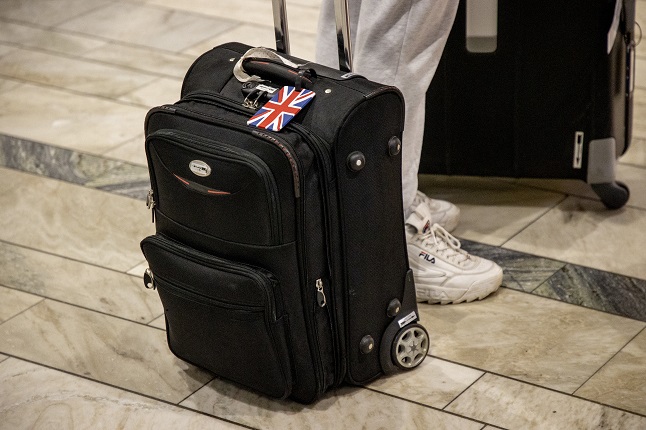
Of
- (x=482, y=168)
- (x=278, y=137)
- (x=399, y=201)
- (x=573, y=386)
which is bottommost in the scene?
(x=573, y=386)

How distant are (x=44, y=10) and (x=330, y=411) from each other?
2.43 m

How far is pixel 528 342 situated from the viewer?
1.83 meters

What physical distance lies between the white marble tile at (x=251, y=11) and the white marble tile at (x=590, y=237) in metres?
1.35

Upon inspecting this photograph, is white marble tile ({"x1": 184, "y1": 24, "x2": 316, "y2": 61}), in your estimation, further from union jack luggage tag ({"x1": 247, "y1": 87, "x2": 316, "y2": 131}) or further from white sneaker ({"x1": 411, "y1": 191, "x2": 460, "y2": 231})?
union jack luggage tag ({"x1": 247, "y1": 87, "x2": 316, "y2": 131})

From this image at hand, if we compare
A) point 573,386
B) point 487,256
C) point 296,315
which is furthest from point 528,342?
point 296,315

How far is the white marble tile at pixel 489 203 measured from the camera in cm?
220

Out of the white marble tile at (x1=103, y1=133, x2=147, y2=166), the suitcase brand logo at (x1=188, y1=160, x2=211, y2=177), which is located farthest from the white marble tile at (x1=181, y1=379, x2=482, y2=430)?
the white marble tile at (x1=103, y1=133, x2=147, y2=166)

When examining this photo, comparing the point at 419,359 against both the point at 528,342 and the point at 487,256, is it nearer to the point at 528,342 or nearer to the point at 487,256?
the point at 528,342

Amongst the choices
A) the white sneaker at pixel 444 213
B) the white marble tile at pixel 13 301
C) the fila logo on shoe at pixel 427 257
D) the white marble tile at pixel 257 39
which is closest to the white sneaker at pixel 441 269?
the fila logo on shoe at pixel 427 257

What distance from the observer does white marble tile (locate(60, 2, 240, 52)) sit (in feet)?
10.9

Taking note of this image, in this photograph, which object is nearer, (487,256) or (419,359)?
(419,359)

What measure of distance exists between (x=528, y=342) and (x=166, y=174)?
0.70 meters

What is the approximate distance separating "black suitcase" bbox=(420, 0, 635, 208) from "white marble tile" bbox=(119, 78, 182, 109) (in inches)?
36.7

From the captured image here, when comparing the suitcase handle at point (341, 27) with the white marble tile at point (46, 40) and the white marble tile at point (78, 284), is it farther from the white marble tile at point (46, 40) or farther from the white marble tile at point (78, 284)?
the white marble tile at point (46, 40)
